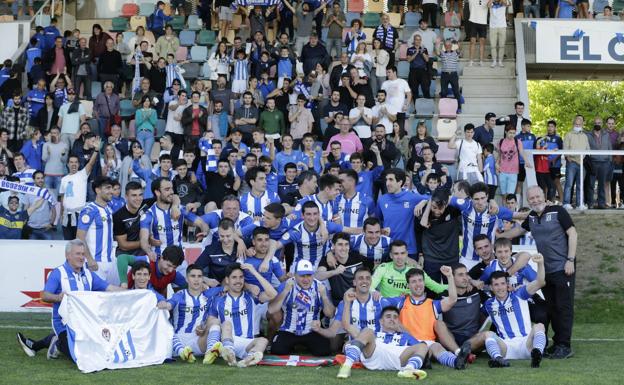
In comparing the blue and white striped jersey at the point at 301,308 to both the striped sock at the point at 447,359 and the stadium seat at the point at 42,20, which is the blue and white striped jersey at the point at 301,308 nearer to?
the striped sock at the point at 447,359

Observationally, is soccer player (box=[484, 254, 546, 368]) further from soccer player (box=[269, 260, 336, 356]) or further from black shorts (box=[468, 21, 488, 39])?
black shorts (box=[468, 21, 488, 39])

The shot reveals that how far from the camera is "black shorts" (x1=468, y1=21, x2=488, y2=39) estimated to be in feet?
71.4

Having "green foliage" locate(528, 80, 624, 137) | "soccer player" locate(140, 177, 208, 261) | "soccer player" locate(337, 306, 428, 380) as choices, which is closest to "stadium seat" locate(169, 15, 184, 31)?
"soccer player" locate(140, 177, 208, 261)

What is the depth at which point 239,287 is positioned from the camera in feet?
37.1

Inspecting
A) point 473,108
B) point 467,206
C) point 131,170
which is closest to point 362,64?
point 473,108

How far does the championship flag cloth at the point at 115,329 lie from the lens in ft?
34.4

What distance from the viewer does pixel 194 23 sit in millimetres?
23047

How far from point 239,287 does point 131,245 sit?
6.39 feet

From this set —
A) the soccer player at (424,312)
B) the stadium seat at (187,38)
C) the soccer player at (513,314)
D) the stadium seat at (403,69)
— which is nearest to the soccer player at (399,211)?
the soccer player at (424,312)

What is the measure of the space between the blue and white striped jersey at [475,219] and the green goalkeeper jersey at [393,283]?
3.59 ft

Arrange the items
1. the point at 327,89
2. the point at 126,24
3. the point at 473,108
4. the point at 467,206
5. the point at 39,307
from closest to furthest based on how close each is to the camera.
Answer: the point at 467,206, the point at 39,307, the point at 327,89, the point at 473,108, the point at 126,24

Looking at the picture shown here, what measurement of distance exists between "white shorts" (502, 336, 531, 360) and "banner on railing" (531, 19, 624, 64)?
12097 millimetres

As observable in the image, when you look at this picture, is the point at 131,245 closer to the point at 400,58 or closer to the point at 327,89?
the point at 327,89

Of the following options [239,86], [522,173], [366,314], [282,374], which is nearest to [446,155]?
[522,173]
